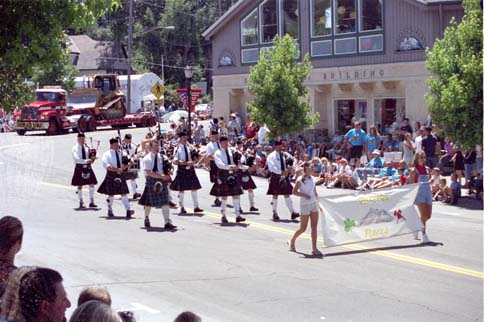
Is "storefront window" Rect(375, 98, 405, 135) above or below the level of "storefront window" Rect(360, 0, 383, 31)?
below

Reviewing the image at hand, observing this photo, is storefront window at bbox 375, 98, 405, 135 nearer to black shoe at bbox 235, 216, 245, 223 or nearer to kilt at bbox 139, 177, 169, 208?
black shoe at bbox 235, 216, 245, 223

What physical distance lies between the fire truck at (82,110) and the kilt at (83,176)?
19116mm

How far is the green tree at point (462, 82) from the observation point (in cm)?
1912

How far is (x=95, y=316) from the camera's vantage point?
3.72 m

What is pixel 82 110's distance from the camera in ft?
138

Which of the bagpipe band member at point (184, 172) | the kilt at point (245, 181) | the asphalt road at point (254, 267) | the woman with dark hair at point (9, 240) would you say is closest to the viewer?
the woman with dark hair at point (9, 240)

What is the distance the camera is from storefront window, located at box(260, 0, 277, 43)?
1342 inches

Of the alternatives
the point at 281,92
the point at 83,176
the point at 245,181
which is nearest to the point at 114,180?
the point at 83,176

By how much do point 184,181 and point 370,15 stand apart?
49.5 feet

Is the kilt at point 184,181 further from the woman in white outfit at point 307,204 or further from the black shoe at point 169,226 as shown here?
the woman in white outfit at point 307,204

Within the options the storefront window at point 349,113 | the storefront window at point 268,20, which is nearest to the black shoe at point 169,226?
the storefront window at point 349,113

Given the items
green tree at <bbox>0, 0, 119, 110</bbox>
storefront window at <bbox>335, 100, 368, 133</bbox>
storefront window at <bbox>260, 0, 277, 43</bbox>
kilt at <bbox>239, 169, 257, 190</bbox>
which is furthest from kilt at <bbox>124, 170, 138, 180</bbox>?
storefront window at <bbox>260, 0, 277, 43</bbox>

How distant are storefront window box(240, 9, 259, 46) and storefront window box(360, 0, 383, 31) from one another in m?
5.80

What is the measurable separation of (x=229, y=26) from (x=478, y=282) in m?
26.7
